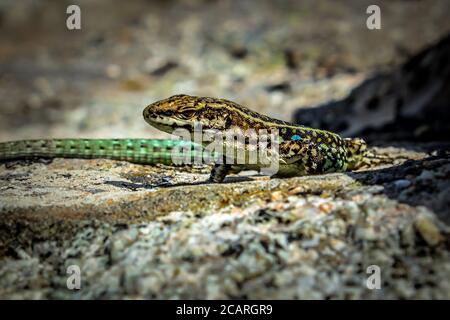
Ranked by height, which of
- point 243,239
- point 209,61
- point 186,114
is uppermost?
point 209,61

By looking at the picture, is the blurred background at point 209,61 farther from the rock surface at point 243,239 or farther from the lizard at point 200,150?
the rock surface at point 243,239

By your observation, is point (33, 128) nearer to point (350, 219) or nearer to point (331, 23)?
point (331, 23)

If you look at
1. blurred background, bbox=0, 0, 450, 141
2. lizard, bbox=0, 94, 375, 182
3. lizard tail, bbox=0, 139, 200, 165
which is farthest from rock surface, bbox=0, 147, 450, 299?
blurred background, bbox=0, 0, 450, 141

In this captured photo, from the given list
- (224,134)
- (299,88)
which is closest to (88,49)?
(299,88)

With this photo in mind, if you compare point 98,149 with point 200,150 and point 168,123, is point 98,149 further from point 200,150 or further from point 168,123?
point 168,123

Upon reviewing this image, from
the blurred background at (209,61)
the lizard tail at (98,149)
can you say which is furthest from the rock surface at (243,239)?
the blurred background at (209,61)

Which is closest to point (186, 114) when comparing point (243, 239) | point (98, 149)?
point (243, 239)
